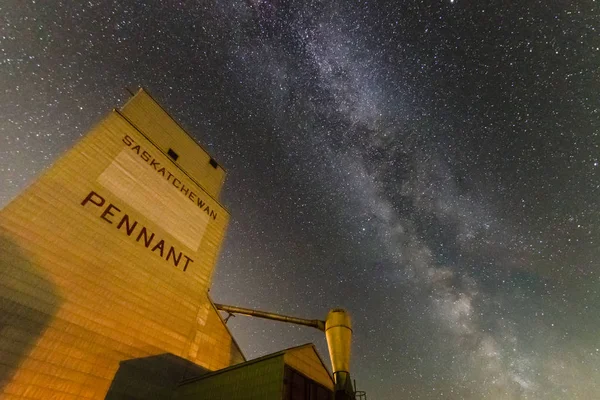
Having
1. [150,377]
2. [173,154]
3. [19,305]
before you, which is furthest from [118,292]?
[173,154]

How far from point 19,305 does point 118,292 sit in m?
3.17

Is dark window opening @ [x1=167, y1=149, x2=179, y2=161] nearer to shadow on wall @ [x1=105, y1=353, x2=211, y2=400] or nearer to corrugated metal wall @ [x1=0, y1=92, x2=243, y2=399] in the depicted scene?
corrugated metal wall @ [x1=0, y1=92, x2=243, y2=399]

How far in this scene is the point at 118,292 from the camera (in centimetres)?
1225

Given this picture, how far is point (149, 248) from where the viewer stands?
1451cm

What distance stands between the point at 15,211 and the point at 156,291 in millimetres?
6150

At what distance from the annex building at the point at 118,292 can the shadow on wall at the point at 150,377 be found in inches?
1.6

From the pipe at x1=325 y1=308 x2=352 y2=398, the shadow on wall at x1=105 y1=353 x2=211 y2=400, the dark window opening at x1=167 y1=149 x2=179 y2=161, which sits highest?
the dark window opening at x1=167 y1=149 x2=179 y2=161

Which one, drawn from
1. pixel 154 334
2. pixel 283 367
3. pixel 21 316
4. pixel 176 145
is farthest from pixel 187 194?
pixel 283 367

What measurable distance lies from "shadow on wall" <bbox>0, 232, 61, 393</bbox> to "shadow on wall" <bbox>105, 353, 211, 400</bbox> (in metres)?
3.16

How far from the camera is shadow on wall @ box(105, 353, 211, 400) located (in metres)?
11.1

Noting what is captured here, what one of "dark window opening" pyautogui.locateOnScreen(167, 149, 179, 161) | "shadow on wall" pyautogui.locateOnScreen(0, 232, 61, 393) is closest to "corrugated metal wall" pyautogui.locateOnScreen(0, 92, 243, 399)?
"shadow on wall" pyautogui.locateOnScreen(0, 232, 61, 393)

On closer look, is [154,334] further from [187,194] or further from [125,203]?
A: [187,194]

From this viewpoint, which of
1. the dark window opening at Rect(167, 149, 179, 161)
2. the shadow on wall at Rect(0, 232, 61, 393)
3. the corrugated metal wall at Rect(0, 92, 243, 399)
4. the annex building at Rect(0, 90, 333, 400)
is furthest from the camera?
the dark window opening at Rect(167, 149, 179, 161)

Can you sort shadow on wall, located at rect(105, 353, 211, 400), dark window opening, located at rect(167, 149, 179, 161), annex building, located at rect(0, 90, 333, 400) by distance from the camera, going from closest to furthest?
annex building, located at rect(0, 90, 333, 400), shadow on wall, located at rect(105, 353, 211, 400), dark window opening, located at rect(167, 149, 179, 161)
